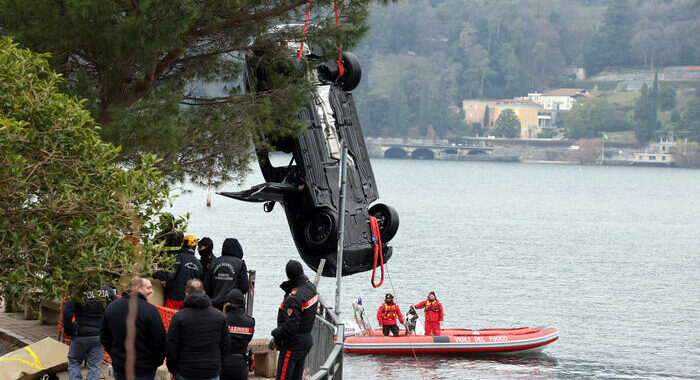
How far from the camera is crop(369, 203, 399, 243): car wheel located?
11828mm

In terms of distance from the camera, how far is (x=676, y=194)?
162250 millimetres

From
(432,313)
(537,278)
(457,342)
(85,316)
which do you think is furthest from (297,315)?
(537,278)

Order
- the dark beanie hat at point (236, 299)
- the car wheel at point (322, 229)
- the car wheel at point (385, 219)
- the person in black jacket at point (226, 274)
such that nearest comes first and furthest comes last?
the dark beanie hat at point (236, 299)
the person in black jacket at point (226, 274)
the car wheel at point (322, 229)
the car wheel at point (385, 219)

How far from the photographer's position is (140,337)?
7.36 metres

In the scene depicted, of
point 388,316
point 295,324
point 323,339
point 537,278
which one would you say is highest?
point 295,324

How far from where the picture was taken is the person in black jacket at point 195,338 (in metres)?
7.31

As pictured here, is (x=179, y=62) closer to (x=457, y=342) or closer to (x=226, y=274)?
(x=226, y=274)

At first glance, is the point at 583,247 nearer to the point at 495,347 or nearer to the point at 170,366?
the point at 495,347

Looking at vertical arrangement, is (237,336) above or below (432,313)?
above

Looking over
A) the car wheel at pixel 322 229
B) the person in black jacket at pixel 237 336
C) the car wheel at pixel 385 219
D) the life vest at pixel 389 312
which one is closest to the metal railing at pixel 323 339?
the person in black jacket at pixel 237 336

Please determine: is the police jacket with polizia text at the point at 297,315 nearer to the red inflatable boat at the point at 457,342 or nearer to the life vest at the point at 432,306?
the life vest at the point at 432,306

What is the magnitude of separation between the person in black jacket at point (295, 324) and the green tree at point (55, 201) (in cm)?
177

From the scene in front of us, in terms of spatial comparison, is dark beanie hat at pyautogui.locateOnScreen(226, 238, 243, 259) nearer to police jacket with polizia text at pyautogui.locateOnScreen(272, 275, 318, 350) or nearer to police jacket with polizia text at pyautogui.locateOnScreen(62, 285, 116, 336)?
police jacket with polizia text at pyautogui.locateOnScreen(272, 275, 318, 350)

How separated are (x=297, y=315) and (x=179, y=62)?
16.8ft
